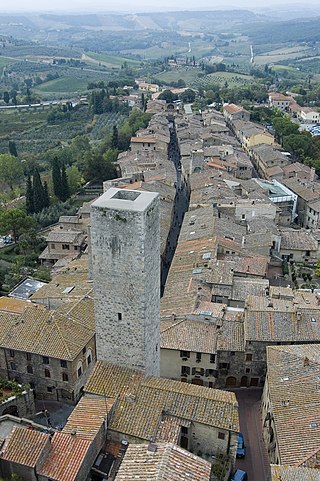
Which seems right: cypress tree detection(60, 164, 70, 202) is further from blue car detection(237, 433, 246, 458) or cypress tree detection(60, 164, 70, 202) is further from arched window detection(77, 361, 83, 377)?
blue car detection(237, 433, 246, 458)

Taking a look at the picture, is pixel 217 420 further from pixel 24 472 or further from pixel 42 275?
pixel 42 275

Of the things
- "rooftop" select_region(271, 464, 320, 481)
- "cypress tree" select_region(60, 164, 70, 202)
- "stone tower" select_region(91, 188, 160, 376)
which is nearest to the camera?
"rooftop" select_region(271, 464, 320, 481)

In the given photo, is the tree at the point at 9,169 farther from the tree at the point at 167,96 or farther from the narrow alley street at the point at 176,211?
the tree at the point at 167,96

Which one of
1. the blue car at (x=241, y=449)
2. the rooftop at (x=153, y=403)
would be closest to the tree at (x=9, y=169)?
the rooftop at (x=153, y=403)

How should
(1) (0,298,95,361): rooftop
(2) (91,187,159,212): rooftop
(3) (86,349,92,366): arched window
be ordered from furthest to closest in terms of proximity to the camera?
(3) (86,349,92,366): arched window < (1) (0,298,95,361): rooftop < (2) (91,187,159,212): rooftop

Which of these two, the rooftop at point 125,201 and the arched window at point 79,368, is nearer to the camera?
the rooftop at point 125,201

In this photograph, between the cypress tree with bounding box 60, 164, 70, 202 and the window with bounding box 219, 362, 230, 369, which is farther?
the cypress tree with bounding box 60, 164, 70, 202

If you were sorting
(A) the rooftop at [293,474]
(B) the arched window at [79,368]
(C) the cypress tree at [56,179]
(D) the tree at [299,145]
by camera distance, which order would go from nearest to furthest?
(A) the rooftop at [293,474] < (B) the arched window at [79,368] < (C) the cypress tree at [56,179] < (D) the tree at [299,145]

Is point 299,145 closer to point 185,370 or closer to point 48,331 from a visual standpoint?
point 185,370

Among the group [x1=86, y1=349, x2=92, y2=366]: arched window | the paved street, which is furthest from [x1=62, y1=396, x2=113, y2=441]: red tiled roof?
the paved street
